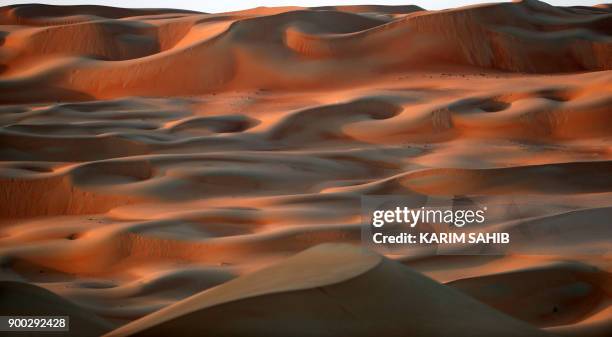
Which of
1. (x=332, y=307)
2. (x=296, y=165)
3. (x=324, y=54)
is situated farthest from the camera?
(x=324, y=54)

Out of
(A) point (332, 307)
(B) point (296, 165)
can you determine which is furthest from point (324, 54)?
(A) point (332, 307)

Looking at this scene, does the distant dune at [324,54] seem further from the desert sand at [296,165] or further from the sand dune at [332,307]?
the sand dune at [332,307]

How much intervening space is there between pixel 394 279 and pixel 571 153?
547 centimetres

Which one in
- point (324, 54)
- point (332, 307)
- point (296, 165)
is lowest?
point (332, 307)

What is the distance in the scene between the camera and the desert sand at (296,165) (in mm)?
3205

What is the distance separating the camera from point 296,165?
25.6 feet

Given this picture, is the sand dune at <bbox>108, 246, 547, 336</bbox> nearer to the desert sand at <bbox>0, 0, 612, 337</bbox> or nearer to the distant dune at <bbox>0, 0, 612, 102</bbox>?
the desert sand at <bbox>0, 0, 612, 337</bbox>

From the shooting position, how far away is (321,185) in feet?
23.9

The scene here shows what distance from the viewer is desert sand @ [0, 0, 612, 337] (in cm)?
321

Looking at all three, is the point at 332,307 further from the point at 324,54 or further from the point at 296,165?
the point at 324,54

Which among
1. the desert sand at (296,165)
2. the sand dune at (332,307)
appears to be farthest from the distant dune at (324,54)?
the sand dune at (332,307)

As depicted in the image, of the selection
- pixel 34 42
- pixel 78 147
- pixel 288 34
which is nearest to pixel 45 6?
pixel 34 42

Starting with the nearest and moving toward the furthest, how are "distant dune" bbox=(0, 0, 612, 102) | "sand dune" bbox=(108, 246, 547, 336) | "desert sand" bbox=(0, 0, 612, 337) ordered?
1. "sand dune" bbox=(108, 246, 547, 336)
2. "desert sand" bbox=(0, 0, 612, 337)
3. "distant dune" bbox=(0, 0, 612, 102)

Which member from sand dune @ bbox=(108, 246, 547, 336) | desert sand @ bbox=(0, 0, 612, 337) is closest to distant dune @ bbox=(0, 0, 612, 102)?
desert sand @ bbox=(0, 0, 612, 337)
